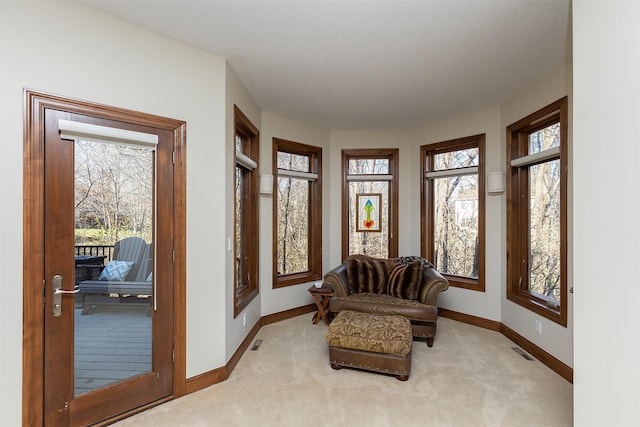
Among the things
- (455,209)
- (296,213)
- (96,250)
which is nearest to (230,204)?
(96,250)

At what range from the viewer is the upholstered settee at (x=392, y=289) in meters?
3.29

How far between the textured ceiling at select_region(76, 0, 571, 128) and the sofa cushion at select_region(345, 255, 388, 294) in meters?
2.02

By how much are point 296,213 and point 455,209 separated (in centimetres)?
225

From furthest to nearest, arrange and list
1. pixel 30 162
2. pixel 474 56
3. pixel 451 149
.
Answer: pixel 451 149 < pixel 474 56 < pixel 30 162

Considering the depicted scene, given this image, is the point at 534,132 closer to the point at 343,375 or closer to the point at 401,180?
the point at 401,180

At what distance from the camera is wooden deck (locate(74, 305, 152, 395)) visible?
2.01 m

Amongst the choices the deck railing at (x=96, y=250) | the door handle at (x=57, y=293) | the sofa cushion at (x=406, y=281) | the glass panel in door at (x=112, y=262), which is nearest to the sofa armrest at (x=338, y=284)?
the sofa cushion at (x=406, y=281)

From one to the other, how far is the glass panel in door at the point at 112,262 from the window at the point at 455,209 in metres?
3.61

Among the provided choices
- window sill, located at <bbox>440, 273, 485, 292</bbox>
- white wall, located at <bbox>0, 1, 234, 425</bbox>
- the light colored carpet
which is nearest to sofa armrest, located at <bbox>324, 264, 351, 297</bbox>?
Answer: the light colored carpet

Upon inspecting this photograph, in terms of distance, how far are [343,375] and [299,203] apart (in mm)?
2482
